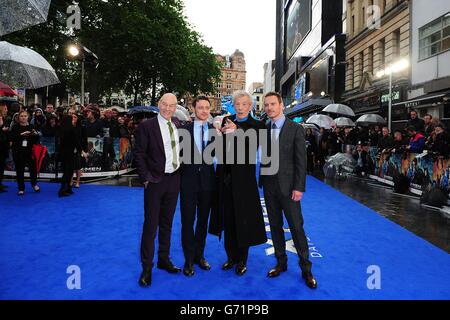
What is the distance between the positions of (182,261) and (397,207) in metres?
6.08

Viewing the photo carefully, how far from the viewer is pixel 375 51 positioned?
23.5 m

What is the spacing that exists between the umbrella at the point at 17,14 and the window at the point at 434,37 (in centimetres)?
1642

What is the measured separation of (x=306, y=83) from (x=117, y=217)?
35.1 metres

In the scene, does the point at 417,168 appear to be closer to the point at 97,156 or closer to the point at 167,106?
the point at 167,106

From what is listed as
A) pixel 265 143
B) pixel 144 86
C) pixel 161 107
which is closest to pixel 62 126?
pixel 161 107

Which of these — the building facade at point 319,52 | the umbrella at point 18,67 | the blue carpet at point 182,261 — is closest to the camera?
the blue carpet at point 182,261

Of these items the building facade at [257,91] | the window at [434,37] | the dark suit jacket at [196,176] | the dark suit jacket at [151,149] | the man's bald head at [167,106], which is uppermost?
the building facade at [257,91]

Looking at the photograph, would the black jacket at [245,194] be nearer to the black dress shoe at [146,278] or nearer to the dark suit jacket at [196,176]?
the dark suit jacket at [196,176]

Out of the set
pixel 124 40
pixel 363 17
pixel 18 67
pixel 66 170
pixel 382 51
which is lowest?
pixel 66 170

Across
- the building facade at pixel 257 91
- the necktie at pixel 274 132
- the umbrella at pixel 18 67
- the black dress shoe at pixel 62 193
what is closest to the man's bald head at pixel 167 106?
the necktie at pixel 274 132

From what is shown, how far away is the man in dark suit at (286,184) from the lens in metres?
4.10

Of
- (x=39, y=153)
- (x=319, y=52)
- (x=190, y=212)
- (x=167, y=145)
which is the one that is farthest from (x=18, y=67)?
(x=319, y=52)

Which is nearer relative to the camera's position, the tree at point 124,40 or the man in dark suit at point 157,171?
the man in dark suit at point 157,171
